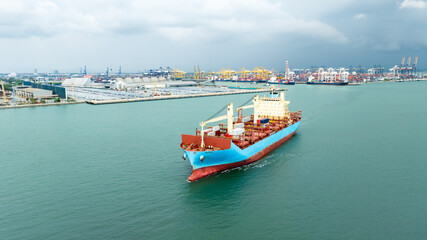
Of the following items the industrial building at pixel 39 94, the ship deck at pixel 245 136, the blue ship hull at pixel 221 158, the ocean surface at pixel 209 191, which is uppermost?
the industrial building at pixel 39 94

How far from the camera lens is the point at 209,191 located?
1952 centimetres

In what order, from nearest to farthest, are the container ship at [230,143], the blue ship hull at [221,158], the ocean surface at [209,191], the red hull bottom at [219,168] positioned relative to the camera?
the ocean surface at [209,191] → the blue ship hull at [221,158] → the red hull bottom at [219,168] → the container ship at [230,143]

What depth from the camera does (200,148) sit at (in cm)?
2225

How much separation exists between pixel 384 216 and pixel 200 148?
13015 millimetres

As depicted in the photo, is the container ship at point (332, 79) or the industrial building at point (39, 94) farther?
the container ship at point (332, 79)

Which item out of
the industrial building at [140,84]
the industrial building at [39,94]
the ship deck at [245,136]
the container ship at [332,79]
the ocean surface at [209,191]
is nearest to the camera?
the ocean surface at [209,191]

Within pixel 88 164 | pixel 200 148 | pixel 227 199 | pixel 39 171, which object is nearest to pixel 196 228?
pixel 227 199

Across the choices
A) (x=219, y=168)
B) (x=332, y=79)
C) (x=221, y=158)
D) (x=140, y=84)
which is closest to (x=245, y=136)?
(x=219, y=168)

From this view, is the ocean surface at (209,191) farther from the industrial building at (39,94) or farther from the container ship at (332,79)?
the container ship at (332,79)

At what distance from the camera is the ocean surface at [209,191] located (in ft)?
48.9

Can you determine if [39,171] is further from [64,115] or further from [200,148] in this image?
[64,115]

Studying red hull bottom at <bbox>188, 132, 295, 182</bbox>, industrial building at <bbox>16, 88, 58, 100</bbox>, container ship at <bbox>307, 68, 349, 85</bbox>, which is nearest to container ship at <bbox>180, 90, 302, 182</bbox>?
red hull bottom at <bbox>188, 132, 295, 182</bbox>

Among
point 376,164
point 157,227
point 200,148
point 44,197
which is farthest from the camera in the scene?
point 376,164

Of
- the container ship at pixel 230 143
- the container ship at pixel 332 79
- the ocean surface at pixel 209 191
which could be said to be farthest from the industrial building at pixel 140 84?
the container ship at pixel 230 143
